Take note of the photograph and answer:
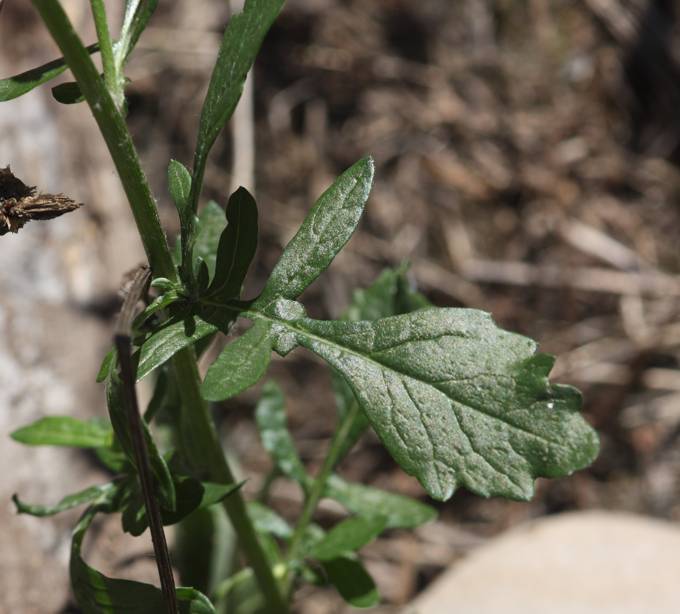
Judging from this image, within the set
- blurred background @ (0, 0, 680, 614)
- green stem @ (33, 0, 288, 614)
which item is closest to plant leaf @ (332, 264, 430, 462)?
green stem @ (33, 0, 288, 614)

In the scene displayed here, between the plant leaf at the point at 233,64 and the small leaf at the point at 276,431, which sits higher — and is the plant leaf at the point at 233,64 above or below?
above

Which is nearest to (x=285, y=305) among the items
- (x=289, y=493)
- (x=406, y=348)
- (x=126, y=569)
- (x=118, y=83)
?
(x=406, y=348)

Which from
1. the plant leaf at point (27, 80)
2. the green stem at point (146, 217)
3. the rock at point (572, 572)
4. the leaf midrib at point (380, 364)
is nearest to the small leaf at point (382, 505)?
the green stem at point (146, 217)

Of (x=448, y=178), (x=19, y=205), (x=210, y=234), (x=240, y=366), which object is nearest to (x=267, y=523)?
(x=210, y=234)

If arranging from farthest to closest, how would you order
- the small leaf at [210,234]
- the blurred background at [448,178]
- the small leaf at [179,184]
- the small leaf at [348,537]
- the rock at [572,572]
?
the blurred background at [448,178] < the rock at [572,572] < the small leaf at [348,537] < the small leaf at [210,234] < the small leaf at [179,184]

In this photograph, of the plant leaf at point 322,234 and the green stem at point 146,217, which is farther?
the plant leaf at point 322,234

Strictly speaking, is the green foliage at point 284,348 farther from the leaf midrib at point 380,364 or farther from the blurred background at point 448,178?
the blurred background at point 448,178
